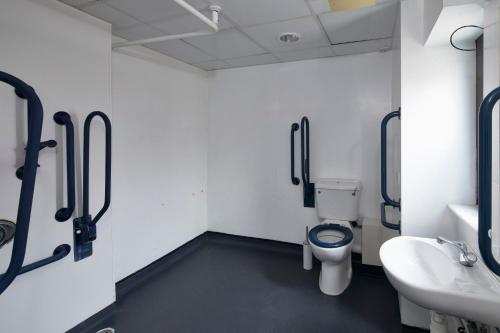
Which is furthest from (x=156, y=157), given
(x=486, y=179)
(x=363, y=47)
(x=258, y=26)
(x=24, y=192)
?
(x=486, y=179)

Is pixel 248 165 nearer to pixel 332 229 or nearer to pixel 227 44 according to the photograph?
pixel 332 229

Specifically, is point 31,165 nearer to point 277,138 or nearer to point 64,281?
point 64,281

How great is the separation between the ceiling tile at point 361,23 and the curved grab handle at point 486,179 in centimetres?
135

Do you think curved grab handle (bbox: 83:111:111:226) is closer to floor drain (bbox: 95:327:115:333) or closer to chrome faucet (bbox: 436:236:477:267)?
floor drain (bbox: 95:327:115:333)

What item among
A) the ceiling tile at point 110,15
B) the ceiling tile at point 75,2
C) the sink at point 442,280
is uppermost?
the ceiling tile at point 110,15

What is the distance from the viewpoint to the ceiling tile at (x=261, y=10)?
183 centimetres

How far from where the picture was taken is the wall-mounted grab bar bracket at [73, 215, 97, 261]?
1.91 m

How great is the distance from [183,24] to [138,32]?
1.38 feet

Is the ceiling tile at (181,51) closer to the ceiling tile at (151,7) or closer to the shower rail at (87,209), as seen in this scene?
the ceiling tile at (151,7)

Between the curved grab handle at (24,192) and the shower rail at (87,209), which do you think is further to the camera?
the shower rail at (87,209)

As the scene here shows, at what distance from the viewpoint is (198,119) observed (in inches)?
138

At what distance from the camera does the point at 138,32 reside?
2297 mm

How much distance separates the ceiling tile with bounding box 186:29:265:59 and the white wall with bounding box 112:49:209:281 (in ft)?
1.67

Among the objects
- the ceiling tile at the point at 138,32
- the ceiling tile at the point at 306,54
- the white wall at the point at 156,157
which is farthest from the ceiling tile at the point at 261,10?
the white wall at the point at 156,157
